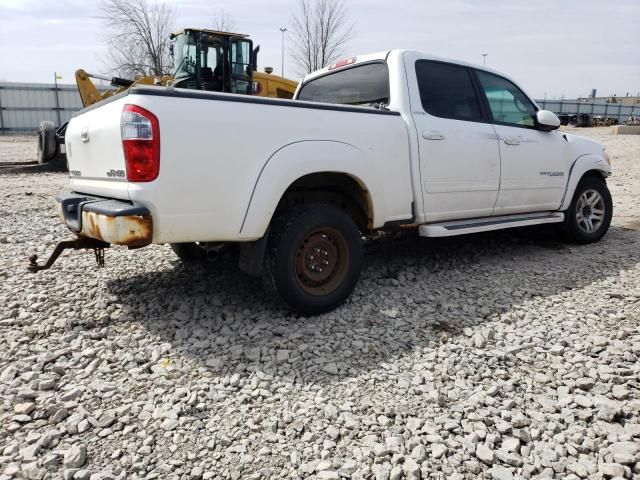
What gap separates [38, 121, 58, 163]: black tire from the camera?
12086 millimetres

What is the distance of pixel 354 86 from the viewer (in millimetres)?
4695

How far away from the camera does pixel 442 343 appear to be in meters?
3.31

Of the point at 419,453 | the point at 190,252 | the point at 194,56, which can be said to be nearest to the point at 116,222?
the point at 190,252

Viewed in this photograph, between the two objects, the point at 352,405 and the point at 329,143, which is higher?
the point at 329,143

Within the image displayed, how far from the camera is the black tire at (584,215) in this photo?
5703mm

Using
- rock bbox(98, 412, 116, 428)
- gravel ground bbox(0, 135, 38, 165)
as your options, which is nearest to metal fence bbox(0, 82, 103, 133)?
gravel ground bbox(0, 135, 38, 165)

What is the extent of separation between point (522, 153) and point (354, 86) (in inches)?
73.3

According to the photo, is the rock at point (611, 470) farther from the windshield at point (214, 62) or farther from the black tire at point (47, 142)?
the black tire at point (47, 142)

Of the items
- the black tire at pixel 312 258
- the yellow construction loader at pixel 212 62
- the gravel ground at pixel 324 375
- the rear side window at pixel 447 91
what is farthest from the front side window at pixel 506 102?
the yellow construction loader at pixel 212 62

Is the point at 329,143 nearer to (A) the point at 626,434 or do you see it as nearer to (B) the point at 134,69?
(A) the point at 626,434

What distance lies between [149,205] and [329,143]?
135cm

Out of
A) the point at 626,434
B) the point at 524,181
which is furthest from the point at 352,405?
the point at 524,181

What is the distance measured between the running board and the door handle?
2.49 feet

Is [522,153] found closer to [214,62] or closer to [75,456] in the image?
[75,456]
